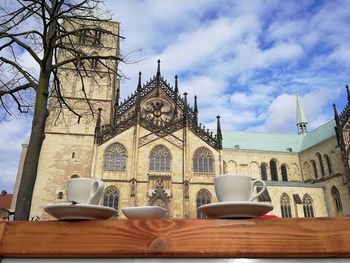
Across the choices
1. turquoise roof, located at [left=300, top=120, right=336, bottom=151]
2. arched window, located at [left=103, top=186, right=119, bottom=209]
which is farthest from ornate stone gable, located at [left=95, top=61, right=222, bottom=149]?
turquoise roof, located at [left=300, top=120, right=336, bottom=151]

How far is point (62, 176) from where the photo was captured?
2509cm

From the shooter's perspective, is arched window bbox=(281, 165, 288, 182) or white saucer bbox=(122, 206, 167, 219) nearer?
white saucer bbox=(122, 206, 167, 219)

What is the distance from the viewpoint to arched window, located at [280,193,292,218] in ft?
101

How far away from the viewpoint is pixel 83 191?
65.8 inches

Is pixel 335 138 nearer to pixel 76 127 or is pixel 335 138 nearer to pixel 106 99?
pixel 106 99

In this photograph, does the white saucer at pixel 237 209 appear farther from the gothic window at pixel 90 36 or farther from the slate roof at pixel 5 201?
the slate roof at pixel 5 201

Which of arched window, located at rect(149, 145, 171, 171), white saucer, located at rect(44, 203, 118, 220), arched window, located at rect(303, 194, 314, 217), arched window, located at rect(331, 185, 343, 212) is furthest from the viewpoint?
arched window, located at rect(303, 194, 314, 217)

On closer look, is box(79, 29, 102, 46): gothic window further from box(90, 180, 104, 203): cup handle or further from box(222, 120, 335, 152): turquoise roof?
box(222, 120, 335, 152): turquoise roof

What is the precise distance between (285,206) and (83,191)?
108ft

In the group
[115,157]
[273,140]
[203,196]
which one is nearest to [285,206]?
[203,196]

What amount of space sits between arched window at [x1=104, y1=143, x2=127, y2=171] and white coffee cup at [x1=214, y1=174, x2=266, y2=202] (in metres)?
23.0

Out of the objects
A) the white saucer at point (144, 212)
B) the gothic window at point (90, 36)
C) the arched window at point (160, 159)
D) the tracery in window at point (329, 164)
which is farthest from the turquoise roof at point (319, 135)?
the white saucer at point (144, 212)

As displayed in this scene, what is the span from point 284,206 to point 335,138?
35.1 ft

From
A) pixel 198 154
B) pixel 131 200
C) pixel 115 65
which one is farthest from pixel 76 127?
pixel 115 65
